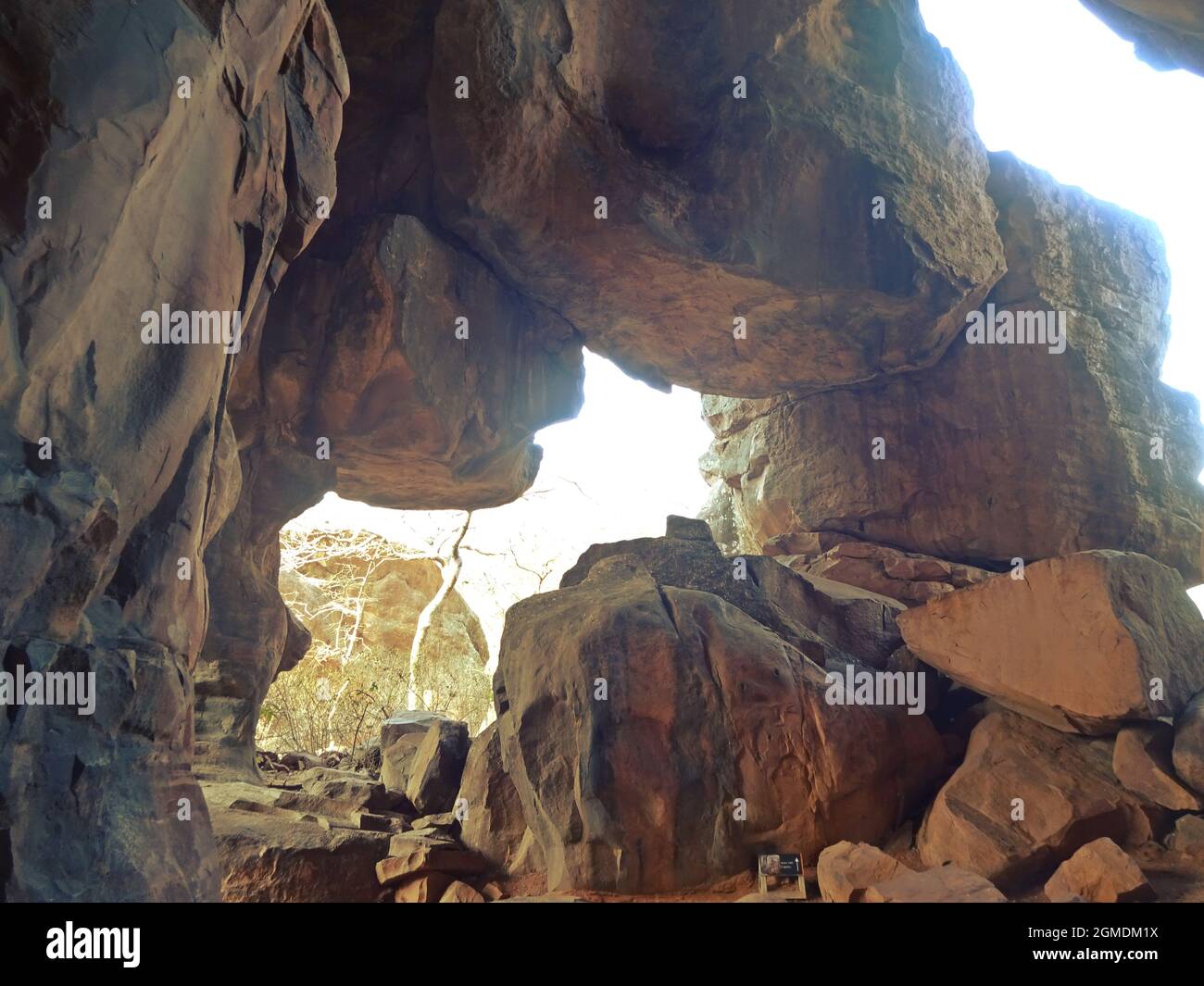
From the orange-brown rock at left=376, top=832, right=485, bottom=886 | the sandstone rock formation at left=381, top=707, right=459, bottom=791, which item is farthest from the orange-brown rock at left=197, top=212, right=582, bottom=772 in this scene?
the orange-brown rock at left=376, top=832, right=485, bottom=886

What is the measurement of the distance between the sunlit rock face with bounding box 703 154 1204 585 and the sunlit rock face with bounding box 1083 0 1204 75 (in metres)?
3.44

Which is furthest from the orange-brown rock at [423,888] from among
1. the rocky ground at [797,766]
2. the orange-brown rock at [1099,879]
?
the orange-brown rock at [1099,879]

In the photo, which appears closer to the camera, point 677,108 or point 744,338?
point 677,108

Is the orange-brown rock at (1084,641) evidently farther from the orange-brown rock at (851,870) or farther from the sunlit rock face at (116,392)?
the sunlit rock face at (116,392)

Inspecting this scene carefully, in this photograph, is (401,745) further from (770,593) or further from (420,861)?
(770,593)

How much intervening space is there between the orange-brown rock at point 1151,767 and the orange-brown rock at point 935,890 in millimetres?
1592

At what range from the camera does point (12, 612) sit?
3.17m

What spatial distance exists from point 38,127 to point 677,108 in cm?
637

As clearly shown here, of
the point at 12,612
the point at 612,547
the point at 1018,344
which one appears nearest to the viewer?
the point at 12,612

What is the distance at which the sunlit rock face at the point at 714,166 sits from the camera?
25.2 ft

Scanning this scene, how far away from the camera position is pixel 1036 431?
10391 millimetres

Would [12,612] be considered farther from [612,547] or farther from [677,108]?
[677,108]
